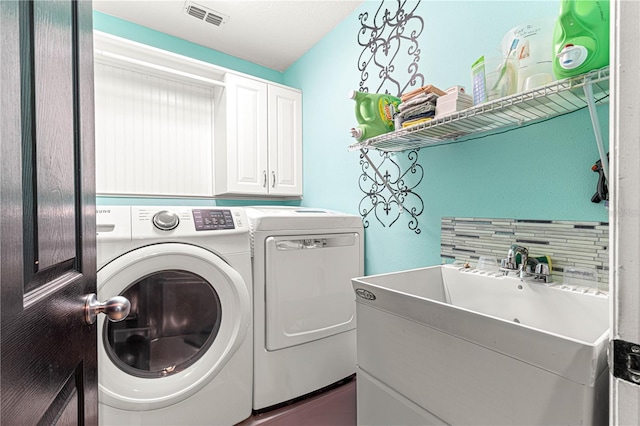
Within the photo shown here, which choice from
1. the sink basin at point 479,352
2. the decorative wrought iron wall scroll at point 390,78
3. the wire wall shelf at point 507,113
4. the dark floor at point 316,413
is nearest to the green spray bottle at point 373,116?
the wire wall shelf at point 507,113

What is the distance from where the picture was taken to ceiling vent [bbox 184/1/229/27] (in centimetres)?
188

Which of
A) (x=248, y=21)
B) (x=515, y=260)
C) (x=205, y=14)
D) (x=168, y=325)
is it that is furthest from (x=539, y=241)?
(x=205, y=14)

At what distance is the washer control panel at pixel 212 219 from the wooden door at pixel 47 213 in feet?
2.13

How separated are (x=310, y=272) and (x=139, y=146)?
1.52 meters

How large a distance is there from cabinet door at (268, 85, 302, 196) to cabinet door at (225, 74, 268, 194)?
7 cm

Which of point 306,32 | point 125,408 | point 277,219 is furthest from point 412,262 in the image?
point 306,32

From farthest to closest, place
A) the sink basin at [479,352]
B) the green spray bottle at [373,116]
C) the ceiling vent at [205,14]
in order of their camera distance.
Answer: the ceiling vent at [205,14] → the green spray bottle at [373,116] → the sink basin at [479,352]

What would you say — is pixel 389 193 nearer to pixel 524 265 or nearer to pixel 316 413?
pixel 524 265

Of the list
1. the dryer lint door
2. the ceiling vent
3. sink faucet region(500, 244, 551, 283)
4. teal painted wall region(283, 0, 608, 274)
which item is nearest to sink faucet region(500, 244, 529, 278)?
sink faucet region(500, 244, 551, 283)

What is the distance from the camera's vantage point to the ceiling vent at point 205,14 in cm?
188

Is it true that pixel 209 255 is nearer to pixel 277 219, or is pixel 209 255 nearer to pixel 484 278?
pixel 277 219

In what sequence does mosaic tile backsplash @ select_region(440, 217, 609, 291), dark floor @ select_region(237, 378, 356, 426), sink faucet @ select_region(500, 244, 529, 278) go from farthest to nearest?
dark floor @ select_region(237, 378, 356, 426) → sink faucet @ select_region(500, 244, 529, 278) → mosaic tile backsplash @ select_region(440, 217, 609, 291)

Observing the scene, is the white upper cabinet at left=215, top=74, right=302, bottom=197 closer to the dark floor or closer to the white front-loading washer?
the white front-loading washer

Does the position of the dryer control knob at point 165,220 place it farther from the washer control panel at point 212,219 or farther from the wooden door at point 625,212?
the wooden door at point 625,212
